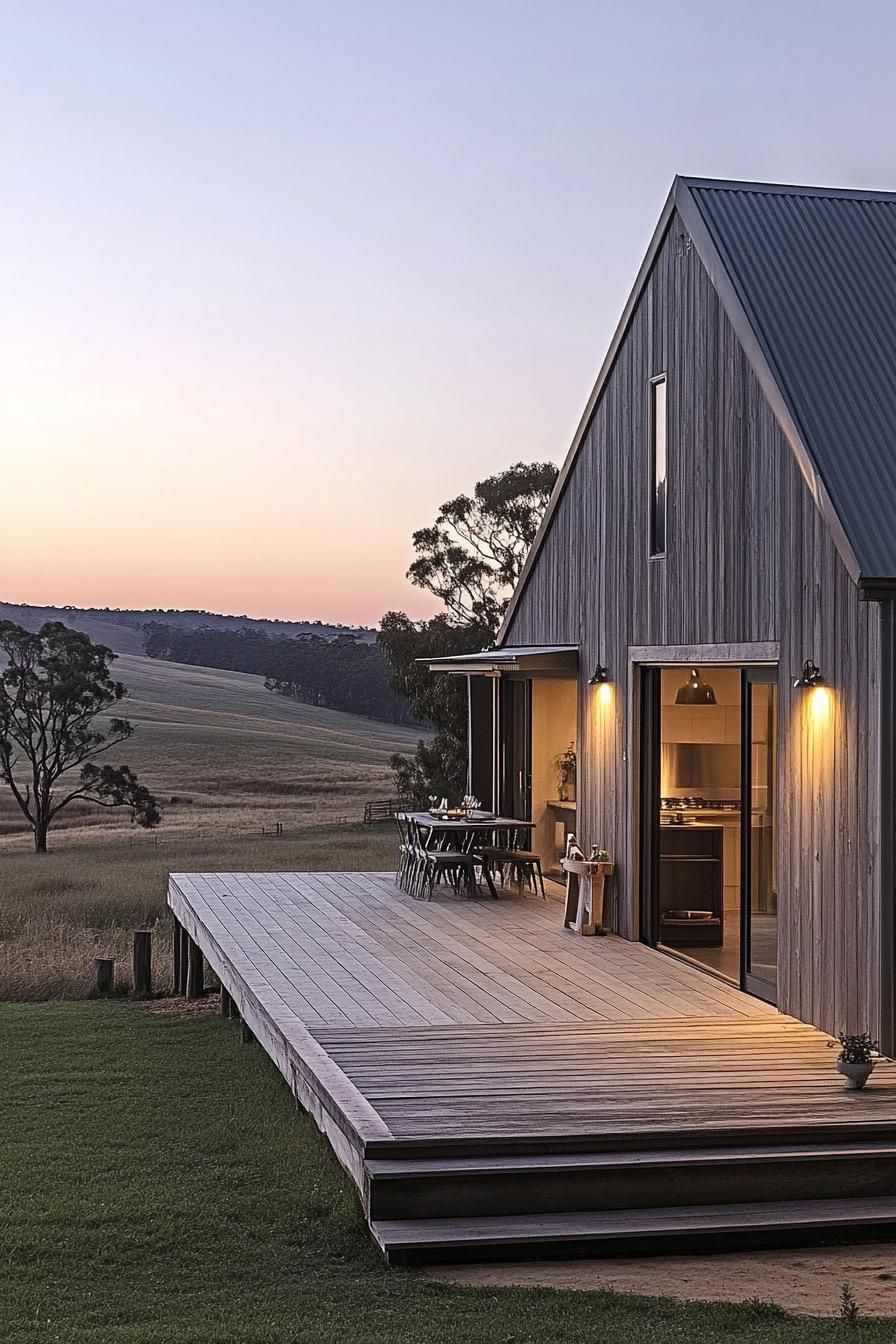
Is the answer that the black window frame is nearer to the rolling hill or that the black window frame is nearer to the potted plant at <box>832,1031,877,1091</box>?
the potted plant at <box>832,1031,877,1091</box>

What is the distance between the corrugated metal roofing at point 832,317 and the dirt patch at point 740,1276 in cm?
320

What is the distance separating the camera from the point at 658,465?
35.7 ft

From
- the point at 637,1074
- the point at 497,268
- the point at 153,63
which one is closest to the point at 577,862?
the point at 637,1074

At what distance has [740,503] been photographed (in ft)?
30.4

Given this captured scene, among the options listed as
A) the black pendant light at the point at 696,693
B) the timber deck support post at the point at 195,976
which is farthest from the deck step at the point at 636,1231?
the timber deck support post at the point at 195,976

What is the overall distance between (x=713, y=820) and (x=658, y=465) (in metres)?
2.90

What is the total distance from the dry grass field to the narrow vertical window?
294 inches

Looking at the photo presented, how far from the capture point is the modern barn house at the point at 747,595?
7.85 metres

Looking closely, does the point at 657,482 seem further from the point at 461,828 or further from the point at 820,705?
the point at 461,828

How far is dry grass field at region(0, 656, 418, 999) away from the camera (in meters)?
19.8

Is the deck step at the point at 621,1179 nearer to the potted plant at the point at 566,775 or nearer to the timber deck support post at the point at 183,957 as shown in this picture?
the potted plant at the point at 566,775

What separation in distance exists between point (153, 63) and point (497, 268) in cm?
676

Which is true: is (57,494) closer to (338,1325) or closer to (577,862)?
(577,862)

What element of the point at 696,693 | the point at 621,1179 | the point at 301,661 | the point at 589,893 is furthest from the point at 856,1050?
the point at 301,661
